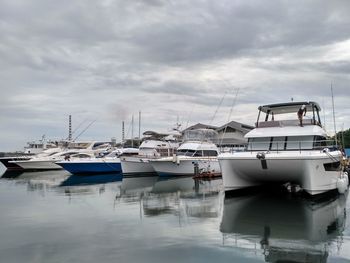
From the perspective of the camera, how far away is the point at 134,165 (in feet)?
106

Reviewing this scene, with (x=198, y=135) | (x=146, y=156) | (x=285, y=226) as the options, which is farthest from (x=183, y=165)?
→ (x=285, y=226)

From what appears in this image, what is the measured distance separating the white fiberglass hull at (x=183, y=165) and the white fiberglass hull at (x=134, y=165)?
1.94m

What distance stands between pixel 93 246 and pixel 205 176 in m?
20.4

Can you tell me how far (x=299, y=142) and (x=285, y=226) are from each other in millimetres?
6508

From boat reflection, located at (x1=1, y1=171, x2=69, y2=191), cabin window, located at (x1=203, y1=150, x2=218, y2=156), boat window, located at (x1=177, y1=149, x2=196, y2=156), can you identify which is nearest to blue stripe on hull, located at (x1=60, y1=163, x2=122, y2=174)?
boat reflection, located at (x1=1, y1=171, x2=69, y2=191)

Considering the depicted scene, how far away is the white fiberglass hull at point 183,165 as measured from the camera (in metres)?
30.4

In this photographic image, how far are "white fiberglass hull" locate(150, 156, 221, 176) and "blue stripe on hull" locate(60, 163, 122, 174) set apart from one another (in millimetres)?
7011

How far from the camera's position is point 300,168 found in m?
15.8

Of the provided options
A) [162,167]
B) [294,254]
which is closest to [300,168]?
[294,254]

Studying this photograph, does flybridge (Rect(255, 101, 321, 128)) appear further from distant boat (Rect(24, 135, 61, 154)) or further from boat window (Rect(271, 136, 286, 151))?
distant boat (Rect(24, 135, 61, 154))

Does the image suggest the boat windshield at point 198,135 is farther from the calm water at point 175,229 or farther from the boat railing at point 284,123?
the calm water at point 175,229

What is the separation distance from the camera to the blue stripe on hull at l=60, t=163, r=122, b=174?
3488cm

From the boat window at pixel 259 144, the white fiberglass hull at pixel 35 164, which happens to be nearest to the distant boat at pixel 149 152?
the white fiberglass hull at pixel 35 164

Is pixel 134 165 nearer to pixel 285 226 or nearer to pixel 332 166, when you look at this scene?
pixel 332 166
